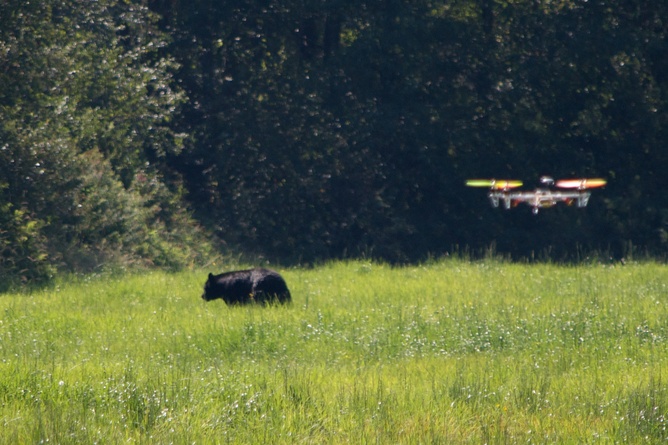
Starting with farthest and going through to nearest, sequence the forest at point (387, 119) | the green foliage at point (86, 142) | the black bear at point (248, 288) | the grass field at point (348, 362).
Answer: the forest at point (387, 119) → the green foliage at point (86, 142) → the black bear at point (248, 288) → the grass field at point (348, 362)

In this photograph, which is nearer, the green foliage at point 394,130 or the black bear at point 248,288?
the black bear at point 248,288

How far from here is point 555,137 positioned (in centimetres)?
2661

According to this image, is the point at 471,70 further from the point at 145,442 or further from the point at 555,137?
the point at 145,442

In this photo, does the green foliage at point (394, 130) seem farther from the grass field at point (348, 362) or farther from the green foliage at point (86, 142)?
the grass field at point (348, 362)

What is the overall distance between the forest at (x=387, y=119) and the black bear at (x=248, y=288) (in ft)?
28.6

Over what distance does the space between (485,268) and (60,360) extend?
413 inches

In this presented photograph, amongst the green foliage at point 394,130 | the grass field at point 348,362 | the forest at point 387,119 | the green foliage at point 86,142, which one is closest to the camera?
the grass field at point 348,362

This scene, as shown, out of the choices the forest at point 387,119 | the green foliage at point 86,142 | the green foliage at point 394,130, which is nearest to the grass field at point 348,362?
the green foliage at point 86,142

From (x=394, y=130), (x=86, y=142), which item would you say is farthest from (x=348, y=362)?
(x=394, y=130)

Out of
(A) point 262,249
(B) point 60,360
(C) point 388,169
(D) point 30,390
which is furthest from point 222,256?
(D) point 30,390

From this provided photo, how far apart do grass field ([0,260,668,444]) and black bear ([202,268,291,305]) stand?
0.32 metres

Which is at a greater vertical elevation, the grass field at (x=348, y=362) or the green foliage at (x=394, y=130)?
the green foliage at (x=394, y=130)

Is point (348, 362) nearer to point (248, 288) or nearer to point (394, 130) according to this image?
point (248, 288)

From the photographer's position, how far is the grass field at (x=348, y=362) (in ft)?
26.9
